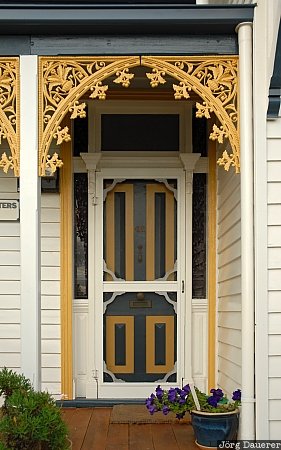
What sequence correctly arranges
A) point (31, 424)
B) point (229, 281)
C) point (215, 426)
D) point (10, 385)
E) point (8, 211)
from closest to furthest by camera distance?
point (31, 424)
point (10, 385)
point (215, 426)
point (229, 281)
point (8, 211)

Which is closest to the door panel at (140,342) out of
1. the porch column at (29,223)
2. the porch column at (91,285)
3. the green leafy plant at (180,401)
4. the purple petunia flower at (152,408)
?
the porch column at (91,285)

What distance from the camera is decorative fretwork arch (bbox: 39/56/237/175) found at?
4.34 metres

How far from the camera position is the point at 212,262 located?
5930 millimetres

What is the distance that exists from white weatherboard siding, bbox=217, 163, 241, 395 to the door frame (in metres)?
0.30

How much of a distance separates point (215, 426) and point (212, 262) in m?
1.77

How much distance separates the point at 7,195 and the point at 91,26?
6.84 ft

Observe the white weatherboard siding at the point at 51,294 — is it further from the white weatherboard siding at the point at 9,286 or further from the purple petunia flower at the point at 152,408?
the purple petunia flower at the point at 152,408

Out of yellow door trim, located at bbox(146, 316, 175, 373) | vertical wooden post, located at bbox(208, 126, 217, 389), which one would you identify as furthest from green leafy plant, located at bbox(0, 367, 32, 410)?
vertical wooden post, located at bbox(208, 126, 217, 389)

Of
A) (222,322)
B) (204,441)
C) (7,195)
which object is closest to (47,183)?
(7,195)

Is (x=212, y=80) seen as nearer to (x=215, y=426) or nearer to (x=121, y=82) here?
(x=121, y=82)

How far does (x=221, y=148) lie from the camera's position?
578 centimetres

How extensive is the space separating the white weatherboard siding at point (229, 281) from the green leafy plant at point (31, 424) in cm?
151

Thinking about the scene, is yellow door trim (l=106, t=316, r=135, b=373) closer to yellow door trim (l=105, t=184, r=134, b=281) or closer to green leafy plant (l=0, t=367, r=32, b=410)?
yellow door trim (l=105, t=184, r=134, b=281)

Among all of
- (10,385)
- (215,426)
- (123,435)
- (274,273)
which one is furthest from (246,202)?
(123,435)
